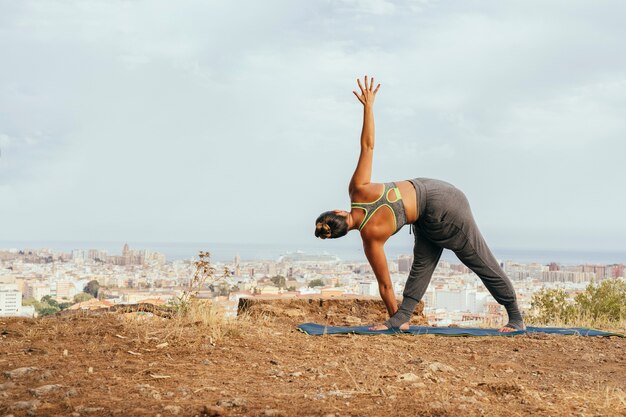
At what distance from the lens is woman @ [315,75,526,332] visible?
6953mm

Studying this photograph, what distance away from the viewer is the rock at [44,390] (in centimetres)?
385

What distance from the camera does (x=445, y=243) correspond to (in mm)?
7426

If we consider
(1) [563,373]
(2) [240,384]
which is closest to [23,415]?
(2) [240,384]

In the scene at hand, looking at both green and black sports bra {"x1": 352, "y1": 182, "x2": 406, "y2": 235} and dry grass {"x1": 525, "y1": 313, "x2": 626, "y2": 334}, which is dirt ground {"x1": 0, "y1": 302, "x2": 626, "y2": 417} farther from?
dry grass {"x1": 525, "y1": 313, "x2": 626, "y2": 334}

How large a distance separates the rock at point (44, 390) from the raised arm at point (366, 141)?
3794 millimetres

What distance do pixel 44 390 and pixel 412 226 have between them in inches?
177

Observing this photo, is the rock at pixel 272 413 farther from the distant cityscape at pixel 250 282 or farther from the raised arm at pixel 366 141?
the raised arm at pixel 366 141

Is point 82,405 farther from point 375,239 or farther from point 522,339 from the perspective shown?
point 522,339

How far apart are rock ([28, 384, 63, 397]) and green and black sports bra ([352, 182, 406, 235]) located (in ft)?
12.1

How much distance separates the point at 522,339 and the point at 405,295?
124 centimetres

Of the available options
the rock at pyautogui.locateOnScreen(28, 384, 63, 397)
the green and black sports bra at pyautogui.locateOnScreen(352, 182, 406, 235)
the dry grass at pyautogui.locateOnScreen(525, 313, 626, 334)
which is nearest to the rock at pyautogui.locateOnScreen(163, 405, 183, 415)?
the rock at pyautogui.locateOnScreen(28, 384, 63, 397)

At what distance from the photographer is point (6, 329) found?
18.9 ft

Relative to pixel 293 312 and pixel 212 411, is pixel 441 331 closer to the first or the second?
pixel 293 312

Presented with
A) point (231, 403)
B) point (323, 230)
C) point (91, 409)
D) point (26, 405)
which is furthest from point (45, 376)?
point (323, 230)
